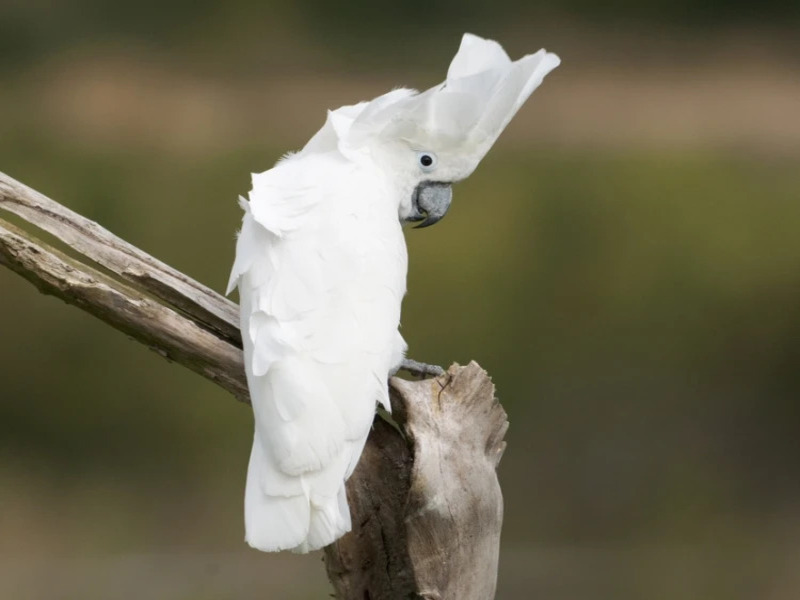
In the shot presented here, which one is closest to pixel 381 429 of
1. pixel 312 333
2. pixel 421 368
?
pixel 421 368

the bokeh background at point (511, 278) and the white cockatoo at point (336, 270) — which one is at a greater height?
the bokeh background at point (511, 278)

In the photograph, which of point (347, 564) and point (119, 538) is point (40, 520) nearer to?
point (119, 538)

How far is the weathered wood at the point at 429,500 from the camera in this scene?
2.12 metres

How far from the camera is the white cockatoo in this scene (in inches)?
74.4

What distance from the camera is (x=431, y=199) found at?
2449 mm

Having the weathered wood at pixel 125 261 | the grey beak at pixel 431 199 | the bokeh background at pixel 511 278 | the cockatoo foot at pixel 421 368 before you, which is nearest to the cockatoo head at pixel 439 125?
the grey beak at pixel 431 199

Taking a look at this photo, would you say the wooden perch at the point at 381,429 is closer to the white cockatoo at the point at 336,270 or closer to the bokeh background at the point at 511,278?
the white cockatoo at the point at 336,270

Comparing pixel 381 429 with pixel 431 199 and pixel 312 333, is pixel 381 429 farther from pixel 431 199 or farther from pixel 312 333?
pixel 431 199

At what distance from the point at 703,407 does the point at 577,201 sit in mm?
977

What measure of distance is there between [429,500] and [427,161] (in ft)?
2.64

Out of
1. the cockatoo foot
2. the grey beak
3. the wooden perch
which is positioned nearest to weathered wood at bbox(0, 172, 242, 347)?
the wooden perch

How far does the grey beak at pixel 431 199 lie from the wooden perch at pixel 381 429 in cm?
44

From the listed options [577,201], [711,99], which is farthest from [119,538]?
[711,99]

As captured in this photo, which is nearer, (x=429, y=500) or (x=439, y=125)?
(x=429, y=500)
